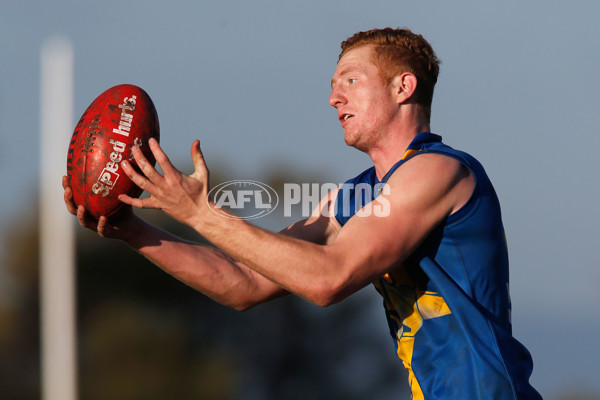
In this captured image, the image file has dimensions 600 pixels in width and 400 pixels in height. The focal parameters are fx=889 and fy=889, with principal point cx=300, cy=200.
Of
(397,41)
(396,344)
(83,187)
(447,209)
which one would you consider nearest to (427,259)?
(447,209)

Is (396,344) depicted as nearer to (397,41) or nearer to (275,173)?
(397,41)

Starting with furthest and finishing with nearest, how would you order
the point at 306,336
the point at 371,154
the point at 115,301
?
the point at 306,336 < the point at 115,301 < the point at 371,154

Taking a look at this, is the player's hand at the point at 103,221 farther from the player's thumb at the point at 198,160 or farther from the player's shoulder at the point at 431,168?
the player's shoulder at the point at 431,168

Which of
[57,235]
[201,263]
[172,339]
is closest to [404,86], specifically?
[201,263]

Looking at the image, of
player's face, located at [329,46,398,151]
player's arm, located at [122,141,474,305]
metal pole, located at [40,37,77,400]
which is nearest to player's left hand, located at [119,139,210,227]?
player's arm, located at [122,141,474,305]

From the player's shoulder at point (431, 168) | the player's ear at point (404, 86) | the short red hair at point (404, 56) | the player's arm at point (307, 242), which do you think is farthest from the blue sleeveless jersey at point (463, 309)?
the short red hair at point (404, 56)

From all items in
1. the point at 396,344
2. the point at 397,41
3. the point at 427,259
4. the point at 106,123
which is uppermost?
the point at 397,41

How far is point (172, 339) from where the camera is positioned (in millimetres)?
16547

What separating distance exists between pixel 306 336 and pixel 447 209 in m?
16.2

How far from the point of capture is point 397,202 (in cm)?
319

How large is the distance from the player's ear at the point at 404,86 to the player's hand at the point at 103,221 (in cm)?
125

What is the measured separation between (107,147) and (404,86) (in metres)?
1.31

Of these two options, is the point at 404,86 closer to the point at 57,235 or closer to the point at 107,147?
the point at 107,147

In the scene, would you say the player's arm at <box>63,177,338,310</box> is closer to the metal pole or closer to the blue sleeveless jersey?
the blue sleeveless jersey
